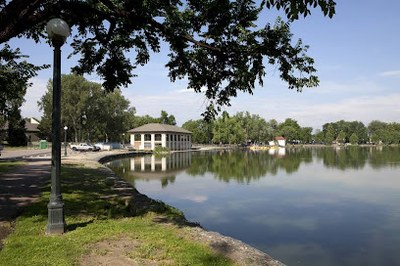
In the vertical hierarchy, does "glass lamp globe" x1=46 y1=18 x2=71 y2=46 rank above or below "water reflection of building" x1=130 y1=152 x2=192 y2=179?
above

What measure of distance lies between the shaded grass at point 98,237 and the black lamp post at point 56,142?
30 cm

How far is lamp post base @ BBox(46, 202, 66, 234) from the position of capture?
7.81 m

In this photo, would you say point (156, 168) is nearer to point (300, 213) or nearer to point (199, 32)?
point (300, 213)

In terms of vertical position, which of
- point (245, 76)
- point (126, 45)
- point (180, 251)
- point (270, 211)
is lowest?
point (270, 211)

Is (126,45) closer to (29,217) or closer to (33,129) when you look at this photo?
(29,217)

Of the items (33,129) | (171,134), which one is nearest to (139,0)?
(171,134)

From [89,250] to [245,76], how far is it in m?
5.00

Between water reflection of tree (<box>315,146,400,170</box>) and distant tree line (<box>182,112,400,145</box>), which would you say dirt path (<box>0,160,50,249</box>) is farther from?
distant tree line (<box>182,112,400,145</box>)

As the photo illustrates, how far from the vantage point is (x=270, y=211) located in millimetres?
16141

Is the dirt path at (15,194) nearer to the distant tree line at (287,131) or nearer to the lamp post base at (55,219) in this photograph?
the lamp post base at (55,219)

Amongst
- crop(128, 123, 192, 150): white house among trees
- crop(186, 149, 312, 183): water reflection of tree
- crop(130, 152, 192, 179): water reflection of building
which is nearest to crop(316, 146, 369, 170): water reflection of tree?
crop(186, 149, 312, 183): water reflection of tree

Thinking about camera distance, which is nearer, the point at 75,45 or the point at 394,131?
the point at 75,45

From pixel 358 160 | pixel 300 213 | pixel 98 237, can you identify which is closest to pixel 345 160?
pixel 358 160

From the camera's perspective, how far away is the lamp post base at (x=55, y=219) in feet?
25.6
